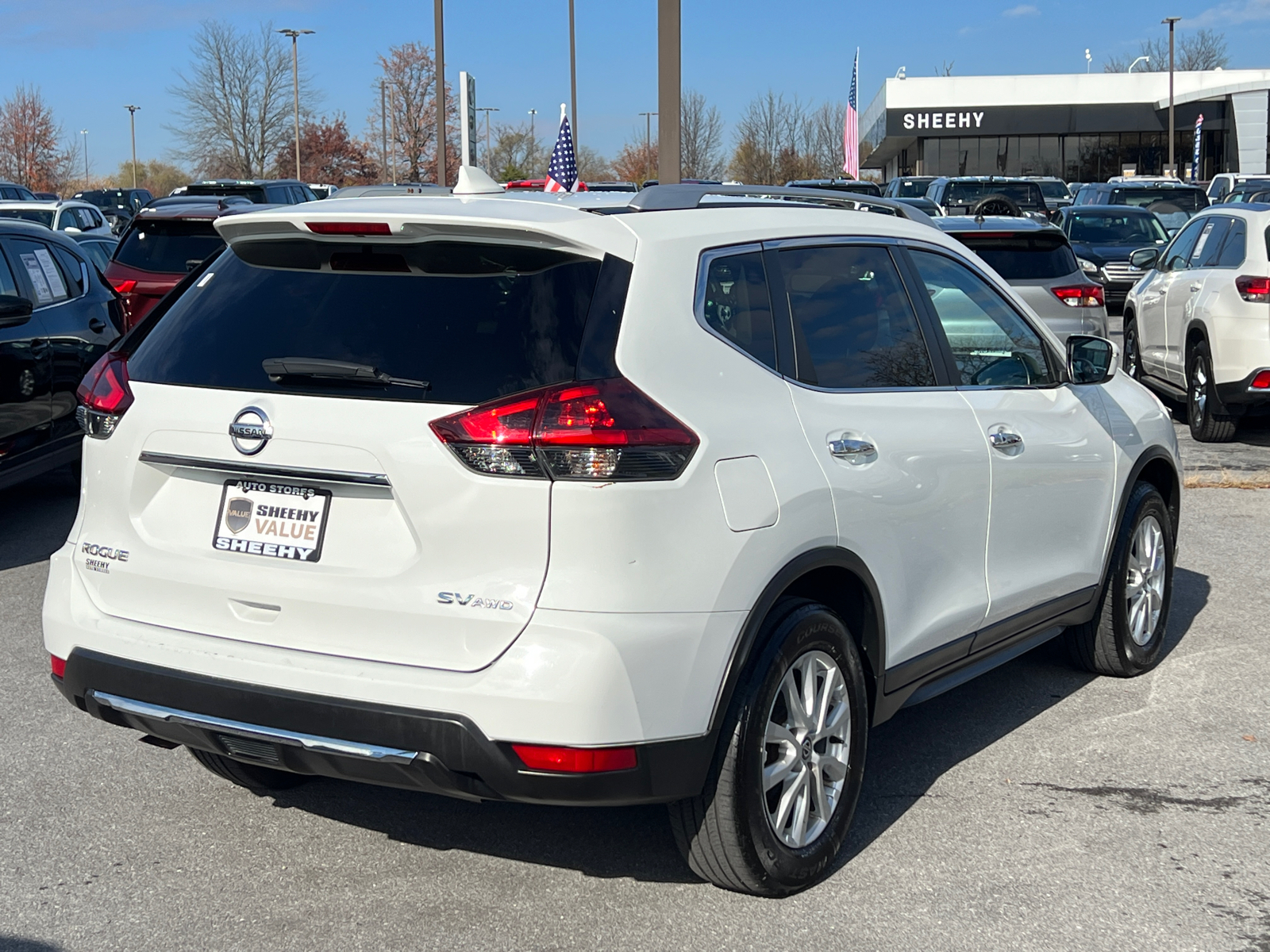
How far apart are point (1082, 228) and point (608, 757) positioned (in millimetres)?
21509

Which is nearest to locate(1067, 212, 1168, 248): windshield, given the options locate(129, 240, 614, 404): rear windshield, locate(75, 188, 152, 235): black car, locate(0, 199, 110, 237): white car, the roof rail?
locate(0, 199, 110, 237): white car

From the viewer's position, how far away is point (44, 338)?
8.83m

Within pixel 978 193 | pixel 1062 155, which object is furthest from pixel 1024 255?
pixel 1062 155

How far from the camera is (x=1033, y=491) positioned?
194 inches

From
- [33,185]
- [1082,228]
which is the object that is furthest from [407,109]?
[1082,228]

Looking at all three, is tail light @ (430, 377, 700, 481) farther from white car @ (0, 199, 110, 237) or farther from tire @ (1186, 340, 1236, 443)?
white car @ (0, 199, 110, 237)

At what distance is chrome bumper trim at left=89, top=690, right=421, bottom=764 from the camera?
11.0ft

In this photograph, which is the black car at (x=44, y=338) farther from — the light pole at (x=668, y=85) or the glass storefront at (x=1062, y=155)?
the glass storefront at (x=1062, y=155)

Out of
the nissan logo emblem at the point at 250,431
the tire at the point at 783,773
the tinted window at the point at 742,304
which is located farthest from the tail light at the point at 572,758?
the tinted window at the point at 742,304

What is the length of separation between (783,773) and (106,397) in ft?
6.77

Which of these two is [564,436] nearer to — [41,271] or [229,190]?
[41,271]

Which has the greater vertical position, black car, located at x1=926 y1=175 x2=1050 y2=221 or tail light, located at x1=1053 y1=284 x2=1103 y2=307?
black car, located at x1=926 y1=175 x2=1050 y2=221

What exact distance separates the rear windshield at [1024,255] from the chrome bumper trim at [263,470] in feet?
30.6

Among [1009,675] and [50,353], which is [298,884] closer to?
[1009,675]
